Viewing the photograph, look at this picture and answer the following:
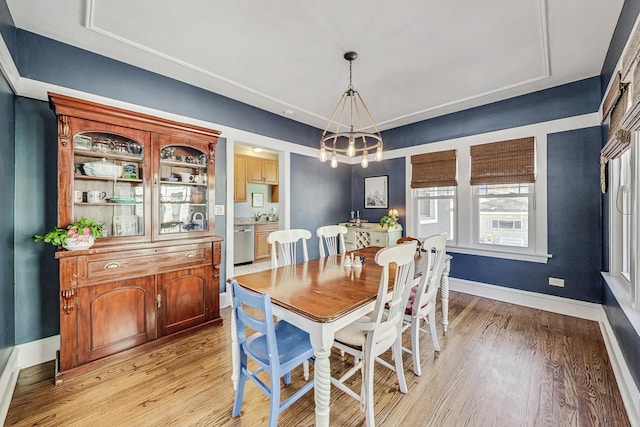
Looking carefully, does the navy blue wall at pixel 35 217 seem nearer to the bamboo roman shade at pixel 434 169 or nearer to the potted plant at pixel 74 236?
the potted plant at pixel 74 236

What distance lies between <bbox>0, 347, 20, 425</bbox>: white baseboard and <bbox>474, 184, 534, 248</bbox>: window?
16.4 feet

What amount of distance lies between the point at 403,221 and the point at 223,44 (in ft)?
12.3

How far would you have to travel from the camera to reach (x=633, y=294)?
1.92m

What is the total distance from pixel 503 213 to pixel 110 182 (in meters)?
4.71

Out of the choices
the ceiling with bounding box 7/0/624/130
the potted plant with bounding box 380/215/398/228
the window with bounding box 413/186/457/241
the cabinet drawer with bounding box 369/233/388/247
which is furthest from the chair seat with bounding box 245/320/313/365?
the window with bounding box 413/186/457/241

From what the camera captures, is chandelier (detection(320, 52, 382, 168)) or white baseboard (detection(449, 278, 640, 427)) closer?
white baseboard (detection(449, 278, 640, 427))

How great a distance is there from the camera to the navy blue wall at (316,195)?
4542mm

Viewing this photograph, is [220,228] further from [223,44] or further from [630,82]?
[630,82]

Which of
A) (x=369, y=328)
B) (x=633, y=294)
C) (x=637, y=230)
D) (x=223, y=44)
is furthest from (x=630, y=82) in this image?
(x=223, y=44)

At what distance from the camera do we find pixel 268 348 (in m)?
1.41

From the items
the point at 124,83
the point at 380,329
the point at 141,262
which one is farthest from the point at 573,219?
the point at 124,83

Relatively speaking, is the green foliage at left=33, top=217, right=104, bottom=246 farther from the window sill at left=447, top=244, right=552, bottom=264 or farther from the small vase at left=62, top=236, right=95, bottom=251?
the window sill at left=447, top=244, right=552, bottom=264

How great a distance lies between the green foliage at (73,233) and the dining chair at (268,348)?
142 centimetres

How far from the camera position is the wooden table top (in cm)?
152
